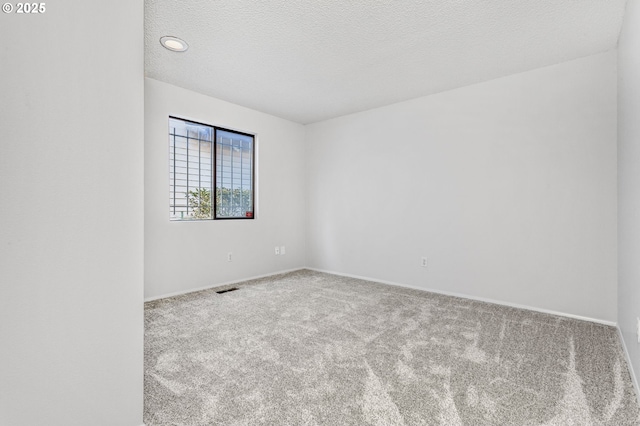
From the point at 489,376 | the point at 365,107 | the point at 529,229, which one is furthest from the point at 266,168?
the point at 489,376

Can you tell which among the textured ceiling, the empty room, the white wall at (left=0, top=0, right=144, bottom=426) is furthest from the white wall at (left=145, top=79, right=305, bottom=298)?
the white wall at (left=0, top=0, right=144, bottom=426)

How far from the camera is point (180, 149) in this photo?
149 inches

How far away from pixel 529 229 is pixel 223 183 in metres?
3.65

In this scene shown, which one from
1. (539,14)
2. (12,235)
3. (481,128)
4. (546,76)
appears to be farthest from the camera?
(481,128)

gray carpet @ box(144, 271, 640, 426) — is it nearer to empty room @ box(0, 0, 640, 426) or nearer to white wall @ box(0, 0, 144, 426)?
empty room @ box(0, 0, 640, 426)

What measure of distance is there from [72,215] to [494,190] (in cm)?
357

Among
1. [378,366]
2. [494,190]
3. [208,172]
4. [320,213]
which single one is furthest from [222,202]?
[494,190]

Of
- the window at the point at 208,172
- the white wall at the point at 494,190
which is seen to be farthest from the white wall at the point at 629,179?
the window at the point at 208,172

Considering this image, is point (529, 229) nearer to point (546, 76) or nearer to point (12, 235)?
point (546, 76)

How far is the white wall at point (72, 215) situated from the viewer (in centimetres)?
105

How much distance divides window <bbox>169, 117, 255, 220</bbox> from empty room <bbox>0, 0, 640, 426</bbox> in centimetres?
3

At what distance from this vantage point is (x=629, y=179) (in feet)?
6.79

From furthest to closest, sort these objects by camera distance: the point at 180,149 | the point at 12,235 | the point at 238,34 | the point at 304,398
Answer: the point at 180,149
the point at 238,34
the point at 304,398
the point at 12,235

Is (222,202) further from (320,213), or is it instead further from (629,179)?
(629,179)
